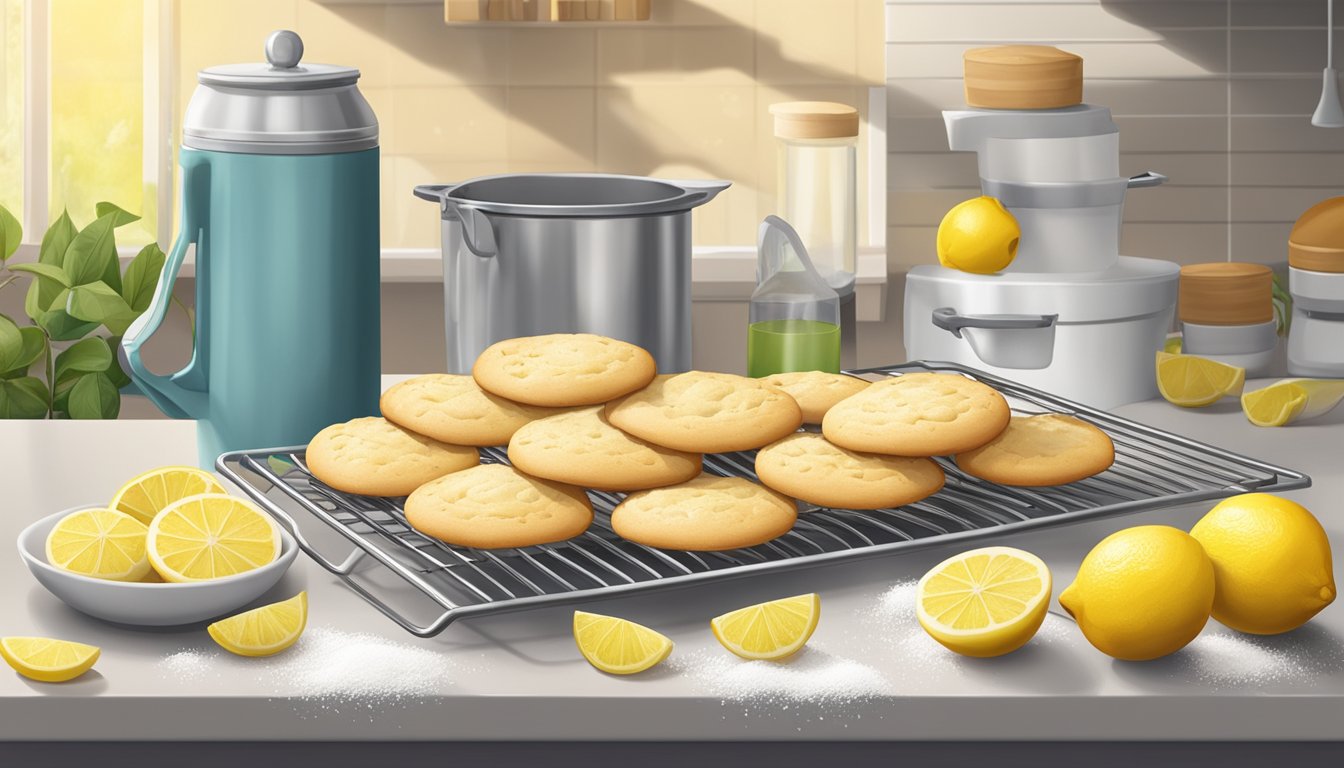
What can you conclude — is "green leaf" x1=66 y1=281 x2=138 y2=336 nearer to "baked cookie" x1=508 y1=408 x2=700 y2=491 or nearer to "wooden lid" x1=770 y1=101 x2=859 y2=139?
"wooden lid" x1=770 y1=101 x2=859 y2=139

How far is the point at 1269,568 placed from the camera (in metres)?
0.86

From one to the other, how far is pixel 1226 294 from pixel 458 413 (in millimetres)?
895

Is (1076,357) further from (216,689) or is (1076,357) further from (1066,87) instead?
(216,689)

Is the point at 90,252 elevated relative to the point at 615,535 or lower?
elevated

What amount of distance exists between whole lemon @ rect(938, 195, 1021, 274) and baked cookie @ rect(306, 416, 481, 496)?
0.66 meters

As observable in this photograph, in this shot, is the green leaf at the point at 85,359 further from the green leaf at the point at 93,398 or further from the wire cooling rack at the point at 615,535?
the wire cooling rack at the point at 615,535

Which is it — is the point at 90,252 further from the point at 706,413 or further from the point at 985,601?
the point at 985,601

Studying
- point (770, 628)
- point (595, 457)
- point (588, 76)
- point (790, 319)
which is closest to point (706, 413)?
point (595, 457)

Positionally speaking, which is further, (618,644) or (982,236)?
(982,236)

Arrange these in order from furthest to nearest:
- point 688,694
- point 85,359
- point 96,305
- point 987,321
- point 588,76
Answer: point 588,76, point 85,359, point 96,305, point 987,321, point 688,694

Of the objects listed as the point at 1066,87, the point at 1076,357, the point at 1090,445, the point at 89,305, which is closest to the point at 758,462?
the point at 1090,445

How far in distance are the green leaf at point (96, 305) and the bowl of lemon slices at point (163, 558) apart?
48.5 inches

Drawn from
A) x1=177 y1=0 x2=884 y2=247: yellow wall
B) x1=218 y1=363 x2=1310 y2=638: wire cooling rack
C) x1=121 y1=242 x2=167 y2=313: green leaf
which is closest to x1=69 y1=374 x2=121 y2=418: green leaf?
x1=121 y1=242 x2=167 y2=313: green leaf

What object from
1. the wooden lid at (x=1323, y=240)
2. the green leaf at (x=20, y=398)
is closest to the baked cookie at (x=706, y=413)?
the wooden lid at (x=1323, y=240)
